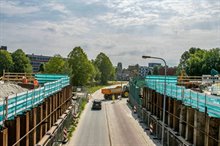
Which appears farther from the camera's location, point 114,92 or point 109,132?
point 114,92

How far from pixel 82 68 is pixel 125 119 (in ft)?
165

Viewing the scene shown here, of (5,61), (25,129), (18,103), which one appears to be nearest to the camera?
(18,103)

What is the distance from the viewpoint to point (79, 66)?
95.5 m

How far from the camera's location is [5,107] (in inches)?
518

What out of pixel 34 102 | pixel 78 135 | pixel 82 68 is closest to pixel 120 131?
pixel 78 135

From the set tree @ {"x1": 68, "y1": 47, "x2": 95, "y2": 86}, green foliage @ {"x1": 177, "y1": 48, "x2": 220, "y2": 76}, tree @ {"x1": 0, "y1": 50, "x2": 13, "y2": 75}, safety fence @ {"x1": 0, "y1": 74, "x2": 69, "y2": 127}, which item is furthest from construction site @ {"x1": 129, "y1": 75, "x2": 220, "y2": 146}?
tree @ {"x1": 0, "y1": 50, "x2": 13, "y2": 75}

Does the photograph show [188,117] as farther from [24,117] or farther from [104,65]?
[104,65]

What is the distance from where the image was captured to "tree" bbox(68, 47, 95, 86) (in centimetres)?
9550

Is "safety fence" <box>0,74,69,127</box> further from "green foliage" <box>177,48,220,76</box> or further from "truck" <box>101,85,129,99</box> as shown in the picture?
"green foliage" <box>177,48,220,76</box>

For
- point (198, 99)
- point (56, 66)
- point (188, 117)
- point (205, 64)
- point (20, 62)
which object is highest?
point (20, 62)

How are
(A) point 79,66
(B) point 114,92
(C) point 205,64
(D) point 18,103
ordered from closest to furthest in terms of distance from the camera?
(D) point 18,103 → (B) point 114,92 → (C) point 205,64 → (A) point 79,66

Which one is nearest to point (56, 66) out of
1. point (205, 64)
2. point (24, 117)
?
point (205, 64)

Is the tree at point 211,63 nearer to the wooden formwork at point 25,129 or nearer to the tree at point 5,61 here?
the tree at point 5,61

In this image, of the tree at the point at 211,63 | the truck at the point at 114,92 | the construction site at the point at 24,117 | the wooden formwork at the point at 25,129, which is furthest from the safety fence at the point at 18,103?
→ the tree at the point at 211,63
